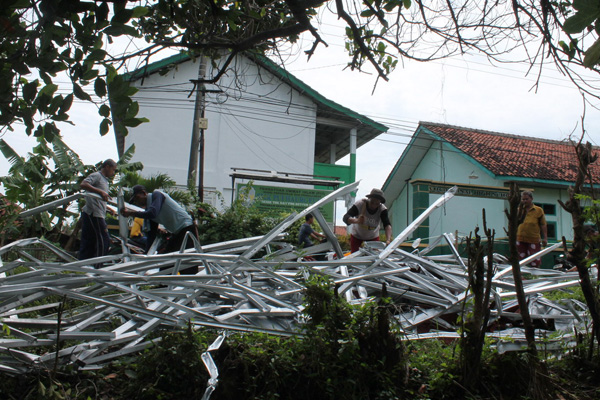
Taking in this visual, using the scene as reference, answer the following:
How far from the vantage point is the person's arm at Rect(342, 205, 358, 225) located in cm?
589

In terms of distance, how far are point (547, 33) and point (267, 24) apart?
2.85 metres

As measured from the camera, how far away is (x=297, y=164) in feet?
63.8

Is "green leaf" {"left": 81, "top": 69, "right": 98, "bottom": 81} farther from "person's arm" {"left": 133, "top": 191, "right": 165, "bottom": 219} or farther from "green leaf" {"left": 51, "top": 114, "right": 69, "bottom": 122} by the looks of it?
"person's arm" {"left": 133, "top": 191, "right": 165, "bottom": 219}

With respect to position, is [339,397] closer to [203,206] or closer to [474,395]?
[474,395]

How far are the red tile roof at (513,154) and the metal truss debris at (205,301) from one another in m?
15.6

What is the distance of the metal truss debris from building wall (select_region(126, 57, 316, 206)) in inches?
531

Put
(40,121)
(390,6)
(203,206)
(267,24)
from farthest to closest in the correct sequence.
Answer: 1. (203,206)
2. (267,24)
3. (390,6)
4. (40,121)

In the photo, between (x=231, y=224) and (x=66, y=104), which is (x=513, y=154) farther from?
(x=66, y=104)

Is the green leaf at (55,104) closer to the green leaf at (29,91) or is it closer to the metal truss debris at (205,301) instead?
the green leaf at (29,91)

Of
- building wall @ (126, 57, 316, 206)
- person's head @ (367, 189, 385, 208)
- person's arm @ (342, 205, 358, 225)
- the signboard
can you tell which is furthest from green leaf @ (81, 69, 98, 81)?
building wall @ (126, 57, 316, 206)

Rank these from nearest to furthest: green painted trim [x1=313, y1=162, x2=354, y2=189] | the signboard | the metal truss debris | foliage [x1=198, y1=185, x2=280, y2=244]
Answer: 1. the metal truss debris
2. foliage [x1=198, y1=185, x2=280, y2=244]
3. the signboard
4. green painted trim [x1=313, y1=162, x2=354, y2=189]

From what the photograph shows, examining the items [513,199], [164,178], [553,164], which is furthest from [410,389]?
[553,164]

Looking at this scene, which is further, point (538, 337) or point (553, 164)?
point (553, 164)

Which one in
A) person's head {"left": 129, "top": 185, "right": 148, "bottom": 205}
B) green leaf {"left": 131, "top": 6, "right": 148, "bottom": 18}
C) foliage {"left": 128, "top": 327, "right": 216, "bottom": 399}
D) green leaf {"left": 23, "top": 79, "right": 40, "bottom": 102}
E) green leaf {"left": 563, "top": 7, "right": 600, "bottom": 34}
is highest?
green leaf {"left": 131, "top": 6, "right": 148, "bottom": 18}
